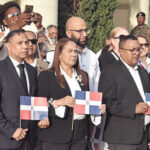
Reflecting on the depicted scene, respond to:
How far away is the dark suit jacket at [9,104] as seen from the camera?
13.3 feet

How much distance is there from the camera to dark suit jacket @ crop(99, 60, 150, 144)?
4520mm

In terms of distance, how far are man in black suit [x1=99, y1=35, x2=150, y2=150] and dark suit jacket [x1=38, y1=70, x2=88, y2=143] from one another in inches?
16.7

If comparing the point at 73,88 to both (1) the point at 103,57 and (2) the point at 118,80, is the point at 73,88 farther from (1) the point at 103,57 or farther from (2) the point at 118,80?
(1) the point at 103,57

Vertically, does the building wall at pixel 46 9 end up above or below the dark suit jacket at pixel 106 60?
above

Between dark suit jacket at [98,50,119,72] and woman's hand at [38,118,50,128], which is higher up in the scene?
dark suit jacket at [98,50,119,72]

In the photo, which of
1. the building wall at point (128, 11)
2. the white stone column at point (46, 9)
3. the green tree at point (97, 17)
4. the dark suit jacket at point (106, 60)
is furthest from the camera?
the building wall at point (128, 11)

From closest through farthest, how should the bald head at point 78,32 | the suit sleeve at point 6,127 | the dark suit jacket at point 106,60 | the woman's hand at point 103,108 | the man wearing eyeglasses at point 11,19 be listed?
the suit sleeve at point 6,127, the woman's hand at point 103,108, the man wearing eyeglasses at point 11,19, the bald head at point 78,32, the dark suit jacket at point 106,60

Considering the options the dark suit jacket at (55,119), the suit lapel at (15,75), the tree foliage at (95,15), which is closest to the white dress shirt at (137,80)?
the dark suit jacket at (55,119)

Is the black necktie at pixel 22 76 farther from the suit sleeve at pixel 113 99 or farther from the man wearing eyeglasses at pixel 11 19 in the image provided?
the suit sleeve at pixel 113 99

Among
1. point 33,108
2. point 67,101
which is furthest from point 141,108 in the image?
point 33,108

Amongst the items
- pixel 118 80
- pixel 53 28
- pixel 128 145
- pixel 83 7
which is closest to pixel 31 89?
pixel 118 80

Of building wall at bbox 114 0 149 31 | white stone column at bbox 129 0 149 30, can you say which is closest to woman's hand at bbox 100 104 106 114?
white stone column at bbox 129 0 149 30

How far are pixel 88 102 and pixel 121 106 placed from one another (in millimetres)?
412

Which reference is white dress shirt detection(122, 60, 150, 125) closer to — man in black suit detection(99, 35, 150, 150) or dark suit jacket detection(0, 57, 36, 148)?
man in black suit detection(99, 35, 150, 150)
